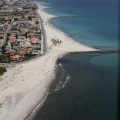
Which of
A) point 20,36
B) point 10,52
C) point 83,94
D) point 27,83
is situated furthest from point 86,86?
point 20,36

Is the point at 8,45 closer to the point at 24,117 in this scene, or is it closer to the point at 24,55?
the point at 24,55

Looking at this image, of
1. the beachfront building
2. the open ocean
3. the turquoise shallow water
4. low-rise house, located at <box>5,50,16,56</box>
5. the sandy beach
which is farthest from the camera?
the turquoise shallow water

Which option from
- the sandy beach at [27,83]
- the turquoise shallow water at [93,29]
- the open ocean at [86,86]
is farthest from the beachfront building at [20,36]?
the turquoise shallow water at [93,29]

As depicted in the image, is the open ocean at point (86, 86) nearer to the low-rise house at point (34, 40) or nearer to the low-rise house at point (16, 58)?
the low-rise house at point (16, 58)

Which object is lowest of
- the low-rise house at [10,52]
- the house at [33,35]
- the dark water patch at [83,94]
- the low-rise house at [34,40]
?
the dark water patch at [83,94]

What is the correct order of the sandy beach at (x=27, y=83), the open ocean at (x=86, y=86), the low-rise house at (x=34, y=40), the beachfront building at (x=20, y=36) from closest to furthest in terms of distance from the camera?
the open ocean at (x=86, y=86) < the sandy beach at (x=27, y=83) < the beachfront building at (x=20, y=36) < the low-rise house at (x=34, y=40)

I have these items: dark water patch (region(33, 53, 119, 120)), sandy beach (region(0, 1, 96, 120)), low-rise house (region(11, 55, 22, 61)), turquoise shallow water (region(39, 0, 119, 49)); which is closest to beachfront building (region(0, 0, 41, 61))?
low-rise house (region(11, 55, 22, 61))

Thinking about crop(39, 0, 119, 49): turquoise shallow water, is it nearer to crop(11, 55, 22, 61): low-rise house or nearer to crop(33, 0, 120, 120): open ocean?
crop(33, 0, 120, 120): open ocean

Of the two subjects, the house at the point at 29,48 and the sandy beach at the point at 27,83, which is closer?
the sandy beach at the point at 27,83
